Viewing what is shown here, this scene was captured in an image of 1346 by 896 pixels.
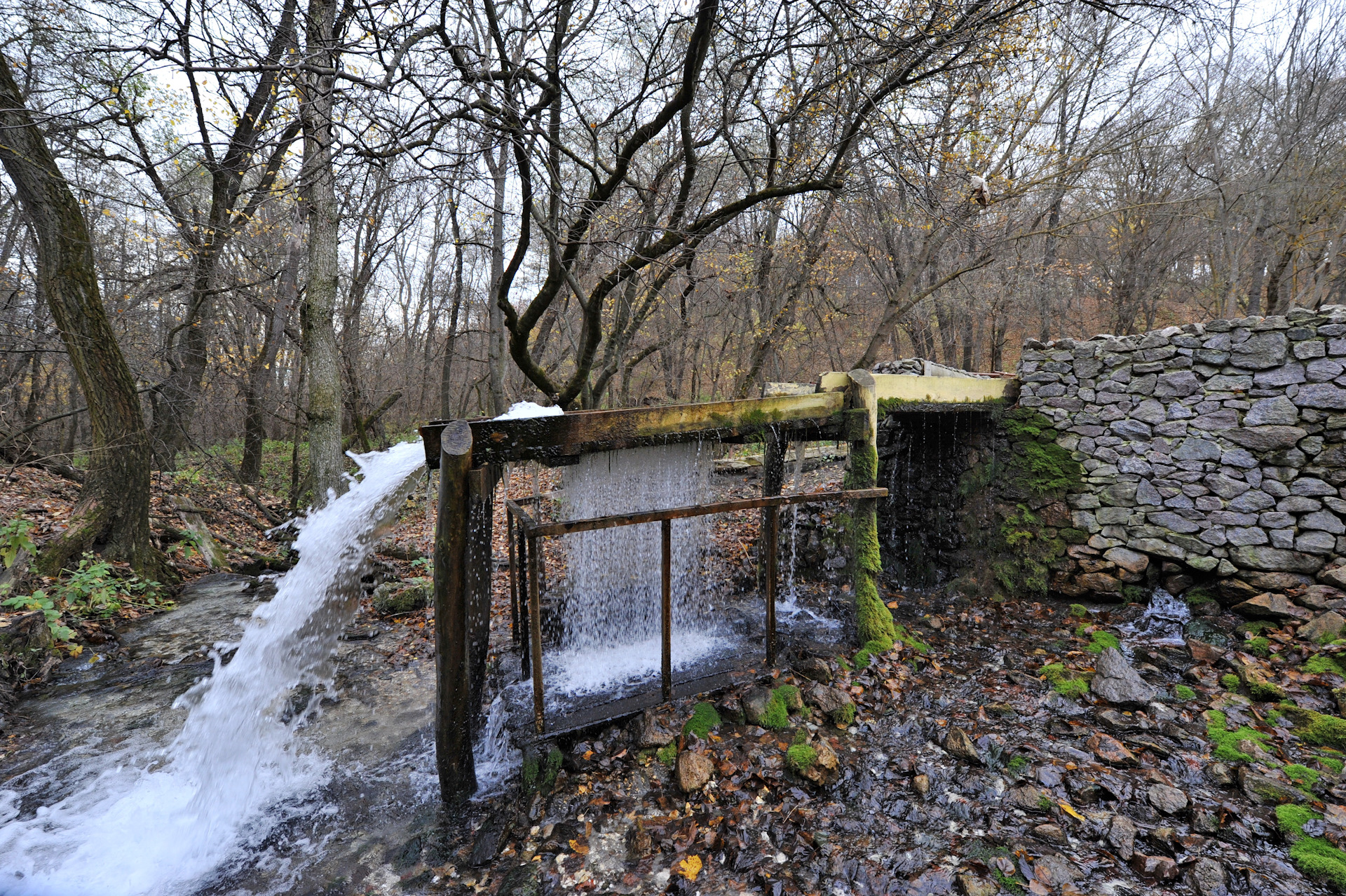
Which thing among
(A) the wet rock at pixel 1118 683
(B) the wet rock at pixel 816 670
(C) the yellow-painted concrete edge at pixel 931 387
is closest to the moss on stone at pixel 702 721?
(B) the wet rock at pixel 816 670

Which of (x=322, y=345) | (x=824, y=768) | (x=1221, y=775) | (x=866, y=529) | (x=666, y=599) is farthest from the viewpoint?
(x=322, y=345)

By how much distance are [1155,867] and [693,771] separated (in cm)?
256

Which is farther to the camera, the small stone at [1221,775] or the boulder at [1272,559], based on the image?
the boulder at [1272,559]

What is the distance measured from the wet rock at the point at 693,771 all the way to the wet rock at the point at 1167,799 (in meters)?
2.73

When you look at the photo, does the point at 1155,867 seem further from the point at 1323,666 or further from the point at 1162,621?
the point at 1162,621

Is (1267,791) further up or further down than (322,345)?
further down

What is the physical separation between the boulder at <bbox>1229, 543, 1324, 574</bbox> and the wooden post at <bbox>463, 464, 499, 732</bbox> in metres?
7.28

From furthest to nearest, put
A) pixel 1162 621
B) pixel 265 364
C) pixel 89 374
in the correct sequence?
pixel 265 364 → pixel 89 374 → pixel 1162 621

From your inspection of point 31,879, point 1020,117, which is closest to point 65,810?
point 31,879

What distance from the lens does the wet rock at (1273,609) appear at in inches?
206

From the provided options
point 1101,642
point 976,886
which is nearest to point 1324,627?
point 1101,642

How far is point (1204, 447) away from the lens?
5871mm

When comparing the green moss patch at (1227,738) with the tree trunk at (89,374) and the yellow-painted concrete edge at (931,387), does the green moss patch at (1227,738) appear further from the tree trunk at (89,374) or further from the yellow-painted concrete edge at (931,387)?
the tree trunk at (89,374)

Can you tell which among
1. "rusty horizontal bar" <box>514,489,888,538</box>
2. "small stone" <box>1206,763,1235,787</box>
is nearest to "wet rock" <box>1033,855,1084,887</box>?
"small stone" <box>1206,763,1235,787</box>
